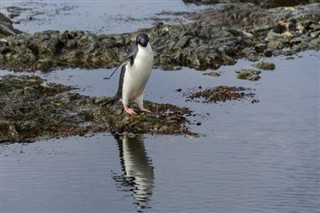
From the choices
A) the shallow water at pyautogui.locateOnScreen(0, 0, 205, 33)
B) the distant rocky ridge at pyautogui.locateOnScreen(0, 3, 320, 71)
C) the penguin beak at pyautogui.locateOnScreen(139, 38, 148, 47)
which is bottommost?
the shallow water at pyautogui.locateOnScreen(0, 0, 205, 33)

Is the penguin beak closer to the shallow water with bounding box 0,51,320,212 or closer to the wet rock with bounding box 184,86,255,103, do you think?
the shallow water with bounding box 0,51,320,212

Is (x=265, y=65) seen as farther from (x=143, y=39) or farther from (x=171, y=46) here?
(x=143, y=39)

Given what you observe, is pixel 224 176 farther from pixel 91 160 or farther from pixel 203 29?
pixel 203 29

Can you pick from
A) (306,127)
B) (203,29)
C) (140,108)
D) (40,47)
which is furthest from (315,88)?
(40,47)

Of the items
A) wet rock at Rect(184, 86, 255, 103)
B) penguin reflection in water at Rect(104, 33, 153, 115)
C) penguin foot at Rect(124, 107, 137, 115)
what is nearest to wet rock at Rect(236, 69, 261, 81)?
wet rock at Rect(184, 86, 255, 103)

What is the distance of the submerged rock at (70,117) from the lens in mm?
18062

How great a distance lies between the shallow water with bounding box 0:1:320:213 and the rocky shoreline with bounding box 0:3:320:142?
828 mm

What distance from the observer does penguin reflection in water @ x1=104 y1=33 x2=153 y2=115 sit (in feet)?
A: 61.1

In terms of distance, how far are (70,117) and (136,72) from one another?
7.21 ft

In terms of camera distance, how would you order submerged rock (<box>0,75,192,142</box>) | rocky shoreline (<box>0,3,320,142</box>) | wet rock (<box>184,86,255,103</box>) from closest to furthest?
submerged rock (<box>0,75,192,142</box>)
rocky shoreline (<box>0,3,320,142</box>)
wet rock (<box>184,86,255,103</box>)

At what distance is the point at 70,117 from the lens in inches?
750

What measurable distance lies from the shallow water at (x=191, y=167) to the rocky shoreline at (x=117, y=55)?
0.84m

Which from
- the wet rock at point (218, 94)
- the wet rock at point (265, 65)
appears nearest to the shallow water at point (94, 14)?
the wet rock at point (265, 65)

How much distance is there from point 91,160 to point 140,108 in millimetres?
3973
